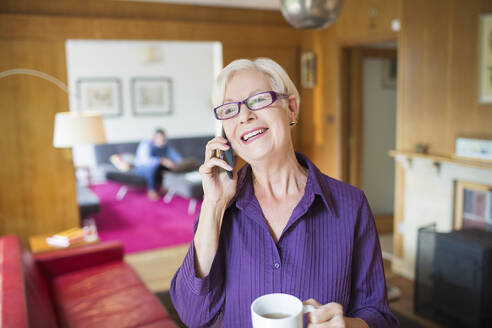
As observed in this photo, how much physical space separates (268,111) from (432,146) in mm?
3218

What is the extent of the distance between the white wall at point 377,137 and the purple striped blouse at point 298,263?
15.3ft

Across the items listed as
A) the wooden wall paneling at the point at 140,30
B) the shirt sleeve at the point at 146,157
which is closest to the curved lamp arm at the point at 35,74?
the wooden wall paneling at the point at 140,30

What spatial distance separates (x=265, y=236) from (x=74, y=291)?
2.51 meters

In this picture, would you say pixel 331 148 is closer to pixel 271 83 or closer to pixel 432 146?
pixel 432 146

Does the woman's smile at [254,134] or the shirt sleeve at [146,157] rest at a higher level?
the woman's smile at [254,134]

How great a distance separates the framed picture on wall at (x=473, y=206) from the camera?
3504 mm

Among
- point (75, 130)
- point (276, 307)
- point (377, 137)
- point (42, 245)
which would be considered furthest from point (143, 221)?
point (276, 307)

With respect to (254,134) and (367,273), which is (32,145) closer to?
(254,134)

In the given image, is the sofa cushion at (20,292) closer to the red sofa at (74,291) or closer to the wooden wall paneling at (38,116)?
the red sofa at (74,291)

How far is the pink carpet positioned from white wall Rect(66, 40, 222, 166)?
1817mm

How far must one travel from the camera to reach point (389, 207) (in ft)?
19.6

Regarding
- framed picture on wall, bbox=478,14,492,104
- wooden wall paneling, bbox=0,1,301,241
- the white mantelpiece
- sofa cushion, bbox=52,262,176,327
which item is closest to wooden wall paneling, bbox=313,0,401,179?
framed picture on wall, bbox=478,14,492,104

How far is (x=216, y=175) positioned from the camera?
112cm

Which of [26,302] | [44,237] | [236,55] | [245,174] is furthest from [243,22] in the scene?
[245,174]
